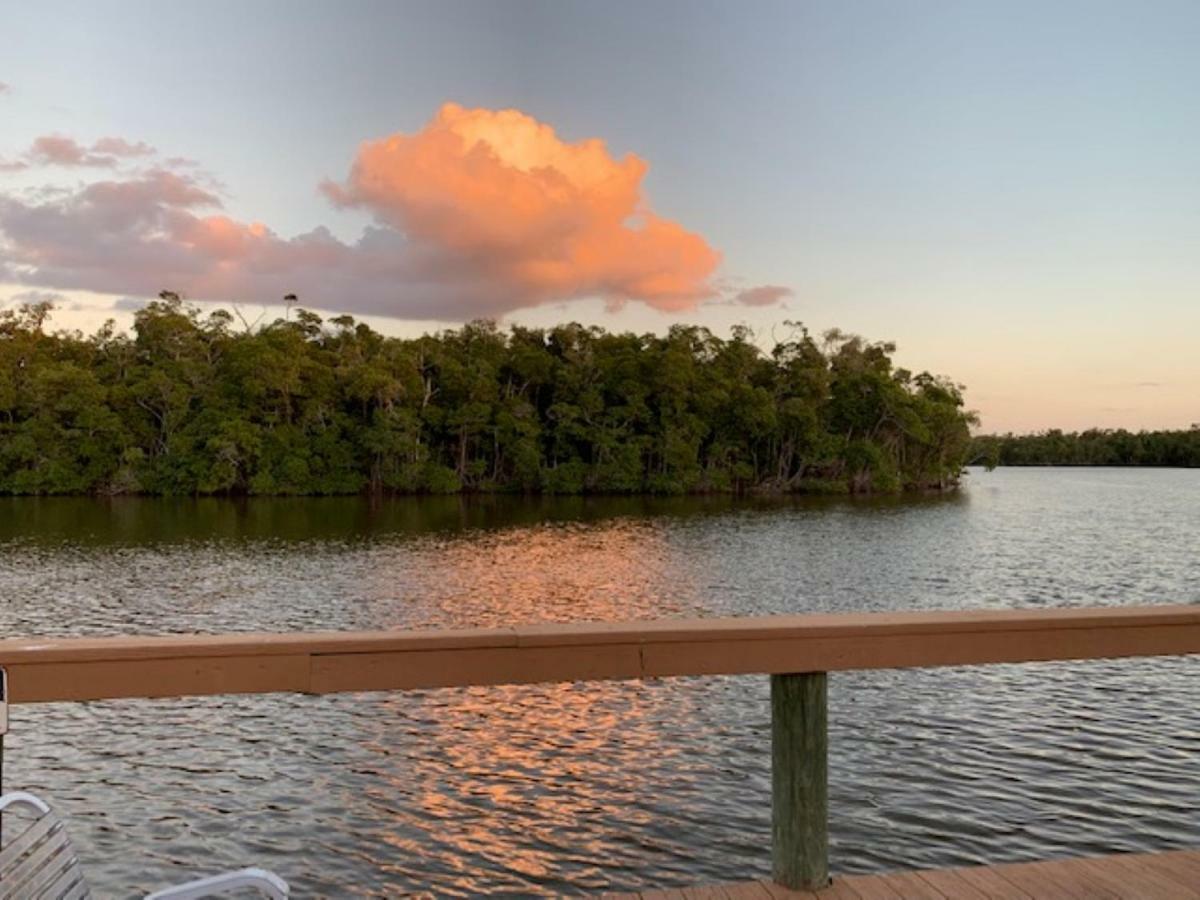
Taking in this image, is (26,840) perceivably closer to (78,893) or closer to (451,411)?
(78,893)

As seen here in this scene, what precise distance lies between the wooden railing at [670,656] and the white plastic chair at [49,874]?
307mm

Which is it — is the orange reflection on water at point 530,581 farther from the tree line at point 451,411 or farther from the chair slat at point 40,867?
the tree line at point 451,411

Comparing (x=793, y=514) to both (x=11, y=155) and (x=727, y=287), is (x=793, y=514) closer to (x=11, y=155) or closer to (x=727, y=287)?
(x=727, y=287)

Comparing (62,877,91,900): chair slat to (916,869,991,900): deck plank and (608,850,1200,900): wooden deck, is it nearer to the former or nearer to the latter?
(608,850,1200,900): wooden deck

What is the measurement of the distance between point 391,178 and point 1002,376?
71002 mm

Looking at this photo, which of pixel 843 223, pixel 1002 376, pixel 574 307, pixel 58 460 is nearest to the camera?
pixel 843 223

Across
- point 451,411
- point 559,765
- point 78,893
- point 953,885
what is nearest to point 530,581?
point 559,765

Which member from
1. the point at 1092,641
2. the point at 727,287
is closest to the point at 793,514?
the point at 727,287

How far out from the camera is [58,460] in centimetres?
6391

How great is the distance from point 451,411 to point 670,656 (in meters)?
72.9

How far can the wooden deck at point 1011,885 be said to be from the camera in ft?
9.71

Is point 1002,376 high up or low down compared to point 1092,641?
up

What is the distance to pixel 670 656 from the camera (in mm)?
2625

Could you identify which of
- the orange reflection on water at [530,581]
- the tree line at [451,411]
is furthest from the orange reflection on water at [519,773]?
the tree line at [451,411]
